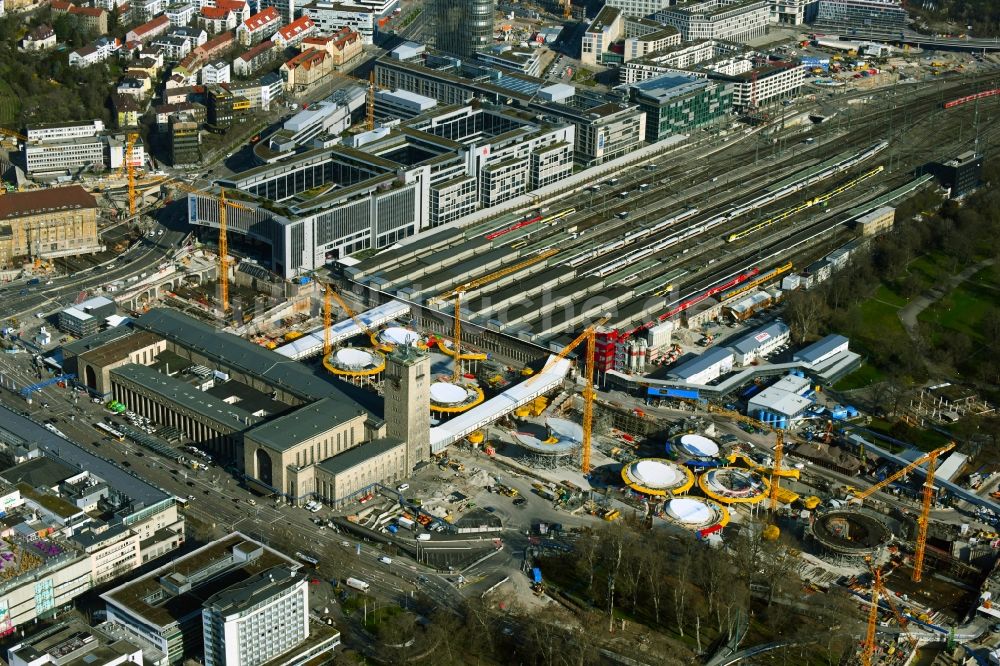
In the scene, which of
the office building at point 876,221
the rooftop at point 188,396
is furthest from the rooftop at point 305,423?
the office building at point 876,221

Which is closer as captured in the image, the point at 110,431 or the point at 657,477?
the point at 657,477

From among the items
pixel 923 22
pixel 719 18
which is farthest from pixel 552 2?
pixel 923 22

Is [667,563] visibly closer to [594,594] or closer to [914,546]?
[594,594]

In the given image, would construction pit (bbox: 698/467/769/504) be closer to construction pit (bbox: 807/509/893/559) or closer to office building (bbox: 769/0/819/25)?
construction pit (bbox: 807/509/893/559)

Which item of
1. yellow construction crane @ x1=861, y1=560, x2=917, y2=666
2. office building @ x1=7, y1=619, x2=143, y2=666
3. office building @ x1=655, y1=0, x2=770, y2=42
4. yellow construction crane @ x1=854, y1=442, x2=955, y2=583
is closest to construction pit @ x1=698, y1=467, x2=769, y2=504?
yellow construction crane @ x1=854, y1=442, x2=955, y2=583

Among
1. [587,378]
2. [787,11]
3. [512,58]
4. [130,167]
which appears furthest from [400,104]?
[787,11]

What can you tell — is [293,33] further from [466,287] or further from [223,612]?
[223,612]

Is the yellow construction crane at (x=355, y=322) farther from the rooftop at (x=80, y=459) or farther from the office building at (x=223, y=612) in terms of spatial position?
the office building at (x=223, y=612)
